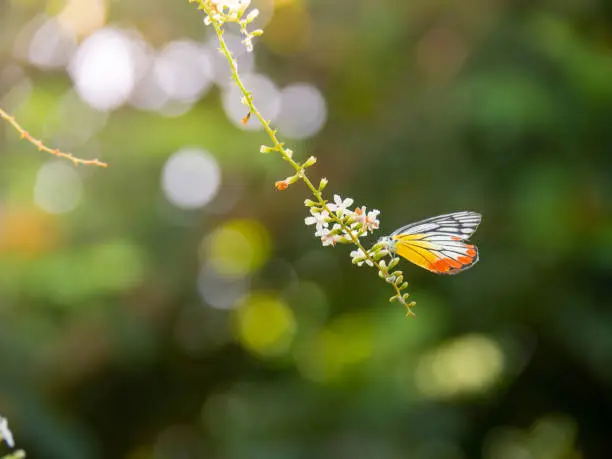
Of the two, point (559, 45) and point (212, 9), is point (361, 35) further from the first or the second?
point (212, 9)

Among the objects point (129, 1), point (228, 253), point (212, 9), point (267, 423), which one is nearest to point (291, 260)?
point (228, 253)

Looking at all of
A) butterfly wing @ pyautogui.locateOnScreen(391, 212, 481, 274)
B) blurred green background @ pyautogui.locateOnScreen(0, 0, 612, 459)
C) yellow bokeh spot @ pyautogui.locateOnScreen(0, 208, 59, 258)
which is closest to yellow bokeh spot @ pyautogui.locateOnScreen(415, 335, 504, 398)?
blurred green background @ pyautogui.locateOnScreen(0, 0, 612, 459)

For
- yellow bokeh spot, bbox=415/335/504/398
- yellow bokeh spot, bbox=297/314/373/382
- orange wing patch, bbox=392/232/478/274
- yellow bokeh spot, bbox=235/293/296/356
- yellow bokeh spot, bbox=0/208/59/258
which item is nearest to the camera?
orange wing patch, bbox=392/232/478/274

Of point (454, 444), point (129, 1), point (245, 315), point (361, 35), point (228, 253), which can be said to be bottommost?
point (454, 444)

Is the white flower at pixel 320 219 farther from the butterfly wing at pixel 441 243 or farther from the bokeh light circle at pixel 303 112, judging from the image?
the bokeh light circle at pixel 303 112

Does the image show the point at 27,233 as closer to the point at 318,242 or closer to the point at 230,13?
the point at 318,242

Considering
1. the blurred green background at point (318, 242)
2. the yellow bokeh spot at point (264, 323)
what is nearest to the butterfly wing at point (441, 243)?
the blurred green background at point (318, 242)

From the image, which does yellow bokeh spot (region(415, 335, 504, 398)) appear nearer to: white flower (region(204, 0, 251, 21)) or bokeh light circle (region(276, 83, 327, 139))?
bokeh light circle (region(276, 83, 327, 139))
